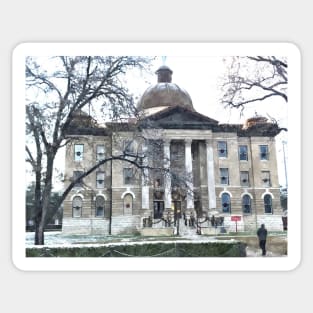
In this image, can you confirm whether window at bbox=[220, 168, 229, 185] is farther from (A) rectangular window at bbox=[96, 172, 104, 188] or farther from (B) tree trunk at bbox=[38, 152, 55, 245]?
(B) tree trunk at bbox=[38, 152, 55, 245]

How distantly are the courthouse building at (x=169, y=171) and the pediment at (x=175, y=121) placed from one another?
1 cm

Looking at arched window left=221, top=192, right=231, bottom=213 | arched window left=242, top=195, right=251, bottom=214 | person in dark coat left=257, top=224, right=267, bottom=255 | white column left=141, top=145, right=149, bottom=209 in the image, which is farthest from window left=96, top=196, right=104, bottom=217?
person in dark coat left=257, top=224, right=267, bottom=255

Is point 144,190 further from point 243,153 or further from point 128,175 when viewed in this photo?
point 243,153

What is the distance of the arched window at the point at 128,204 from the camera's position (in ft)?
18.2

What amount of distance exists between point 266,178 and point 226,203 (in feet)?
1.87

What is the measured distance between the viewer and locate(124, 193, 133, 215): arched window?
5.56 meters

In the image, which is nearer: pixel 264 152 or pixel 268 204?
pixel 268 204

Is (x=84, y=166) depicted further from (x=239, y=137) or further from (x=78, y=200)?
(x=239, y=137)

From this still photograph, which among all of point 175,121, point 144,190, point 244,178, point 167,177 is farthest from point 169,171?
point 244,178

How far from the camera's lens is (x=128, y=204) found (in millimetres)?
5586

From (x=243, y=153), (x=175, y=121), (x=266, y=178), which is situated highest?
(x=175, y=121)

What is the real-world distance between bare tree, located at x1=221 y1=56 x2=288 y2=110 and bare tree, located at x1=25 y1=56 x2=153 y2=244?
1.05 meters

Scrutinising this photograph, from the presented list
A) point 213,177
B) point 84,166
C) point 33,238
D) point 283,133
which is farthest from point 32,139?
point 283,133

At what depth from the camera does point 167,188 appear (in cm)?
565
